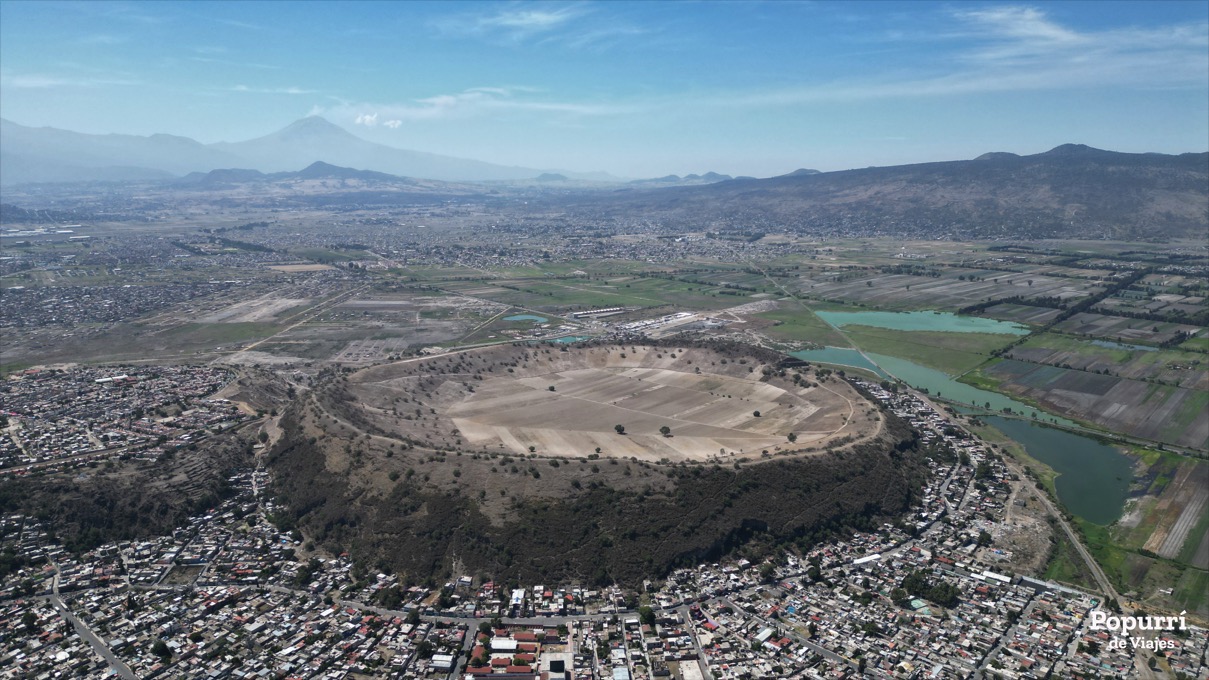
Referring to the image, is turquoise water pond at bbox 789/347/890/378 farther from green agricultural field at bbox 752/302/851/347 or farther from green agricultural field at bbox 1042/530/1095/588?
green agricultural field at bbox 1042/530/1095/588

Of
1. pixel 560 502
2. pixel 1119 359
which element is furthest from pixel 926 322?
pixel 560 502

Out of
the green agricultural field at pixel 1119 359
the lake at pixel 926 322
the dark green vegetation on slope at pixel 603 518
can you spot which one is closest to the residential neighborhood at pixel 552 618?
the dark green vegetation on slope at pixel 603 518

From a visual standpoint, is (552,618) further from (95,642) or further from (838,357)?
(838,357)

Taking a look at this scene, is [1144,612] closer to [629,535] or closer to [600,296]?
[629,535]

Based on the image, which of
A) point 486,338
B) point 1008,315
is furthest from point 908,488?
point 1008,315

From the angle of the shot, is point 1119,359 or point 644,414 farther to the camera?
point 1119,359

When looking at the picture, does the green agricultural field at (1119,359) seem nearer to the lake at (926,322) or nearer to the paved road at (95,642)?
the lake at (926,322)

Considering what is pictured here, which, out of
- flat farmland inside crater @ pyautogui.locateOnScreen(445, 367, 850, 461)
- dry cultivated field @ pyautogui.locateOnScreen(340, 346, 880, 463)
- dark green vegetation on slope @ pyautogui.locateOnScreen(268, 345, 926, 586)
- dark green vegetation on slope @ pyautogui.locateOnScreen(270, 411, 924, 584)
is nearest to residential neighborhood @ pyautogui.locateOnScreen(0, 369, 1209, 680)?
dark green vegetation on slope @ pyautogui.locateOnScreen(270, 411, 924, 584)
